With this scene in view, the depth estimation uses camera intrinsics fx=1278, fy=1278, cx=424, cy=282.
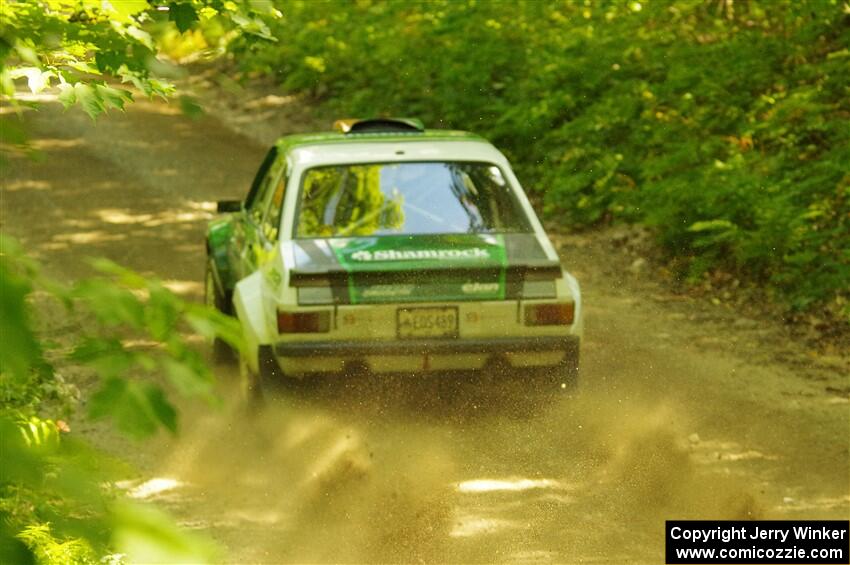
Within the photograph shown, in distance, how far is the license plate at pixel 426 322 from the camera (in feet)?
23.8

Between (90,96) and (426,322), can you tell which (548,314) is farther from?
(90,96)

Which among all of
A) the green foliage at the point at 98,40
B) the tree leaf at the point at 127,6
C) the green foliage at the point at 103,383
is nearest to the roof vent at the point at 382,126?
the green foliage at the point at 98,40

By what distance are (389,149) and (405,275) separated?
1.19 metres

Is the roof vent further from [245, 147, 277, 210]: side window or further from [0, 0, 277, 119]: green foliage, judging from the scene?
[0, 0, 277, 119]: green foliage

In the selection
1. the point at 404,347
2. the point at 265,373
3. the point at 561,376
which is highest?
the point at 404,347

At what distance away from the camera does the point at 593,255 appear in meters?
12.9

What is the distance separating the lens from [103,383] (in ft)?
5.55

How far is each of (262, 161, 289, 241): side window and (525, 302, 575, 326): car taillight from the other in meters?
1.63

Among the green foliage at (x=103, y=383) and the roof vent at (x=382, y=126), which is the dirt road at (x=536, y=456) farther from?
the green foliage at (x=103, y=383)

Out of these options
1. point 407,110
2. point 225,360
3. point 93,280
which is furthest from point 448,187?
point 407,110

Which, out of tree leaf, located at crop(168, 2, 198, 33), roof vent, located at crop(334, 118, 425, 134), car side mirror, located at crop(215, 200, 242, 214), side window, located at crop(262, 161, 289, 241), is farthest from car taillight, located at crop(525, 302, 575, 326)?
tree leaf, located at crop(168, 2, 198, 33)

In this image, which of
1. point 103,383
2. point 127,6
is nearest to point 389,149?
point 127,6

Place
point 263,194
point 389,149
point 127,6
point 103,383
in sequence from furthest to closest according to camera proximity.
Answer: point 263,194
point 389,149
point 127,6
point 103,383

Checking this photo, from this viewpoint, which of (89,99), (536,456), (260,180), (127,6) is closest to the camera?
(127,6)
